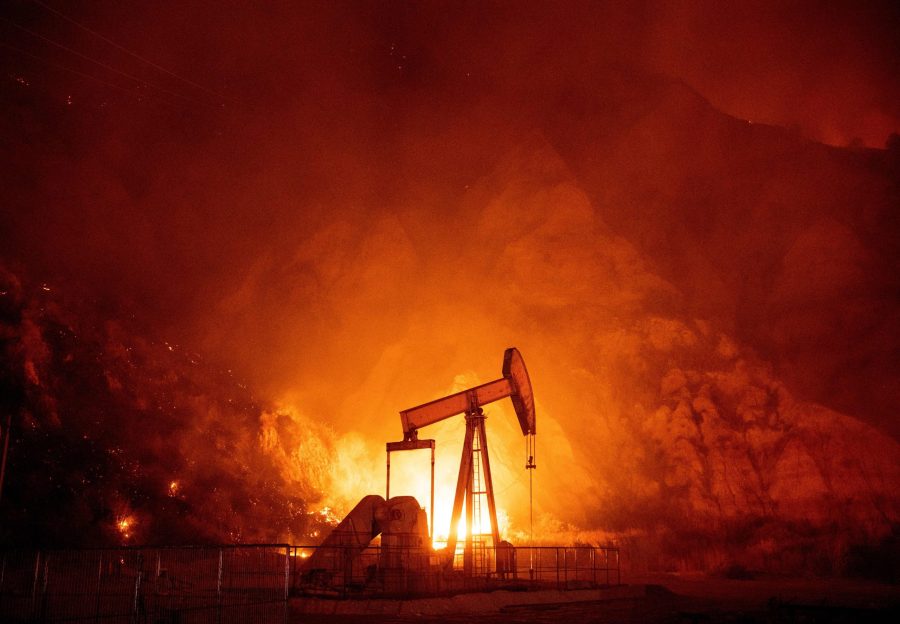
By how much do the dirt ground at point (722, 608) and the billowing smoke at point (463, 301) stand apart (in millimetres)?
4981

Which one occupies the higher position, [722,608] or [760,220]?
[760,220]

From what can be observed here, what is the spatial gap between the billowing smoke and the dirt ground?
498cm

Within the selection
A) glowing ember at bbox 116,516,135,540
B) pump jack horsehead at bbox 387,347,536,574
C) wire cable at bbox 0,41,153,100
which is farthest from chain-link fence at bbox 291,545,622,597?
wire cable at bbox 0,41,153,100

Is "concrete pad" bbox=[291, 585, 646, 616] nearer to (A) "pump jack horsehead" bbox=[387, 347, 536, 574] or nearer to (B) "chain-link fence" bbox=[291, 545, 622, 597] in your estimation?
(B) "chain-link fence" bbox=[291, 545, 622, 597]

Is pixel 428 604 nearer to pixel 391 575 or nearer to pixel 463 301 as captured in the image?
pixel 391 575

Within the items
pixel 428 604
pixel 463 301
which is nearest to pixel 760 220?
pixel 463 301

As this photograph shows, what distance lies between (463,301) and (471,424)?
56.1ft

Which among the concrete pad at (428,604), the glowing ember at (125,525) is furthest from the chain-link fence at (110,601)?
the glowing ember at (125,525)

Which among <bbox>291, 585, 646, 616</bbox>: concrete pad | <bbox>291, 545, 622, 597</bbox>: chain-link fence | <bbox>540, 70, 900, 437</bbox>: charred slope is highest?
<bbox>540, 70, 900, 437</bbox>: charred slope

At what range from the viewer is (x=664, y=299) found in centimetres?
3941

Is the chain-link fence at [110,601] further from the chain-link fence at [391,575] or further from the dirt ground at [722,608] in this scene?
the chain-link fence at [391,575]

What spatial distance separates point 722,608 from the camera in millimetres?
21125

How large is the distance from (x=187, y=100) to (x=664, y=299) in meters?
32.1

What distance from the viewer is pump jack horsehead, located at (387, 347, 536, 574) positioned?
2631 cm
